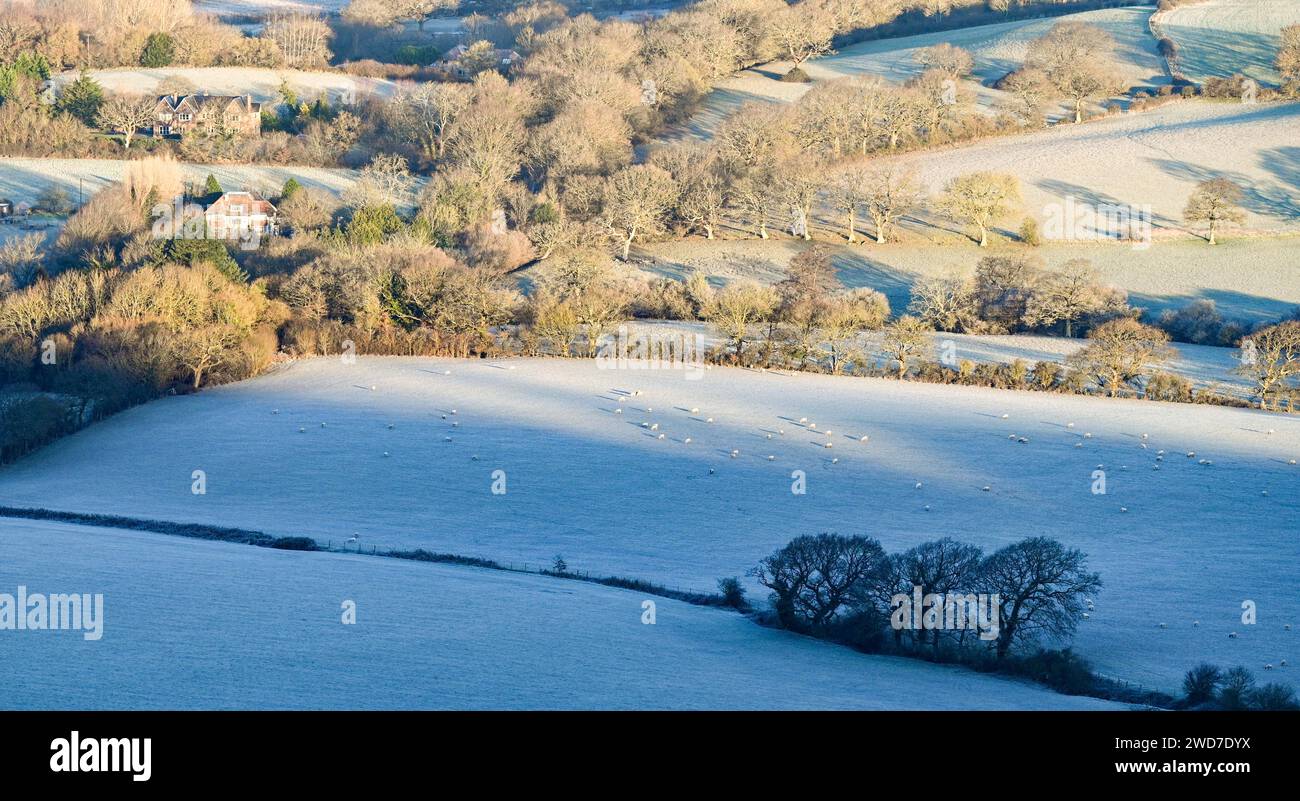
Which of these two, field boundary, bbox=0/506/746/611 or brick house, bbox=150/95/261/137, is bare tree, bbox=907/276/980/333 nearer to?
field boundary, bbox=0/506/746/611

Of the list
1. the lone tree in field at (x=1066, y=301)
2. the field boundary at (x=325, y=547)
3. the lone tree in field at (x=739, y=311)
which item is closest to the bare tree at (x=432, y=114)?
the lone tree in field at (x=739, y=311)

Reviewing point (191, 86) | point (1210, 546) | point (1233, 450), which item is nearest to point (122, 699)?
point (1210, 546)

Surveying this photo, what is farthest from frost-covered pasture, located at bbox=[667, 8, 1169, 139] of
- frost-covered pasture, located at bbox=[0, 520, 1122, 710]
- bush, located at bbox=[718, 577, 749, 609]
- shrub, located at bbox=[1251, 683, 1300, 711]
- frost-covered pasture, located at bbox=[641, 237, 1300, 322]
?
shrub, located at bbox=[1251, 683, 1300, 711]

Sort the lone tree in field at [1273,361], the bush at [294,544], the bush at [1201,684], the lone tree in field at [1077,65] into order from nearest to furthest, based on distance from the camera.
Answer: the bush at [1201,684] < the bush at [294,544] < the lone tree in field at [1273,361] < the lone tree in field at [1077,65]

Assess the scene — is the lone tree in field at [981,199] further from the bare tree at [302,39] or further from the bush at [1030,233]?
the bare tree at [302,39]

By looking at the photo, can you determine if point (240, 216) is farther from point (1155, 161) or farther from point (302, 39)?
point (302, 39)

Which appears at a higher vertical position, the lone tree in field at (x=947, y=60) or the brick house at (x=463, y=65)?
the brick house at (x=463, y=65)

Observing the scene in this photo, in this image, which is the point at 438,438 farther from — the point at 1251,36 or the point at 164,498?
the point at 1251,36
